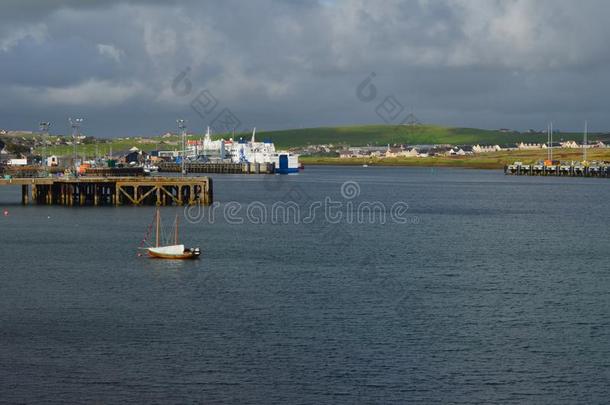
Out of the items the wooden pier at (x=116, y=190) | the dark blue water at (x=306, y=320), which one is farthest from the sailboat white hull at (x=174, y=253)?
the wooden pier at (x=116, y=190)

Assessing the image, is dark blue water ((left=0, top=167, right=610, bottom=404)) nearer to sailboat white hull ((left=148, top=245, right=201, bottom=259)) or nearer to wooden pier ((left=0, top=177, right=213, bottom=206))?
sailboat white hull ((left=148, top=245, right=201, bottom=259))

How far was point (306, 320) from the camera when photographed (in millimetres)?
42750

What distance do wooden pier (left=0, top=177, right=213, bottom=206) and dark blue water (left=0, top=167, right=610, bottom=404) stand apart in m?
29.6

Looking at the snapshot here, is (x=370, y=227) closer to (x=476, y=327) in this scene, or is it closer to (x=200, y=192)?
(x=200, y=192)

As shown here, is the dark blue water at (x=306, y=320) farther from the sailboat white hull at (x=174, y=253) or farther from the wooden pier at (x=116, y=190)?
the wooden pier at (x=116, y=190)

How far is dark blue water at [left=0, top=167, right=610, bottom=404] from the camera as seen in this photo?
3284 cm

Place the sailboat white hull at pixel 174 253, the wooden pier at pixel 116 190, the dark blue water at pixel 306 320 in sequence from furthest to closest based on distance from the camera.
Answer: the wooden pier at pixel 116 190 → the sailboat white hull at pixel 174 253 → the dark blue water at pixel 306 320

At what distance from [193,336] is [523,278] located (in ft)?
80.5

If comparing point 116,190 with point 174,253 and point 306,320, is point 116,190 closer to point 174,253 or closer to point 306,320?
point 174,253

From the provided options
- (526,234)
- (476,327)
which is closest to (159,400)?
(476,327)

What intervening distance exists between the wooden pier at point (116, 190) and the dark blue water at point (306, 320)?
97.1 ft

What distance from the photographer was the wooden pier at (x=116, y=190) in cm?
10962

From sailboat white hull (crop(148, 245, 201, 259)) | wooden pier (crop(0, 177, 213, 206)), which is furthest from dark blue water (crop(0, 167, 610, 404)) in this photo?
wooden pier (crop(0, 177, 213, 206))

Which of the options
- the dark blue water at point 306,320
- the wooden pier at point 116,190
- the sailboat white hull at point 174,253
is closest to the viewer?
the dark blue water at point 306,320
